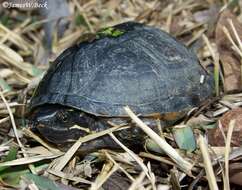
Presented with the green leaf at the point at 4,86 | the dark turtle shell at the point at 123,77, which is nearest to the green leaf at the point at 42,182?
the dark turtle shell at the point at 123,77

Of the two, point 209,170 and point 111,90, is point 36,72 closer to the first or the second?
point 111,90

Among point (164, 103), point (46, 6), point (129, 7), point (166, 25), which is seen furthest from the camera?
point (129, 7)

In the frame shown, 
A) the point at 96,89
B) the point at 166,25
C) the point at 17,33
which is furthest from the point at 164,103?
the point at 17,33

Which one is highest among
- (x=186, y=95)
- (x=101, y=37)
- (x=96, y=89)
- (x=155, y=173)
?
(x=101, y=37)

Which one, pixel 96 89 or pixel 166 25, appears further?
pixel 166 25

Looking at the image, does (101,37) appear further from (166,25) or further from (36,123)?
(166,25)

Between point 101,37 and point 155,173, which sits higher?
point 101,37

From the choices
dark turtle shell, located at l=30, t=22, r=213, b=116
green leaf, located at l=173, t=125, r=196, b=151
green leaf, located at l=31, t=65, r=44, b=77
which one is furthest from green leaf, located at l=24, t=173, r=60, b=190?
green leaf, located at l=31, t=65, r=44, b=77

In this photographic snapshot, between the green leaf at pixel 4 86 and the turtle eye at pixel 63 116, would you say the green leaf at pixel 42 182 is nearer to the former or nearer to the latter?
the turtle eye at pixel 63 116
